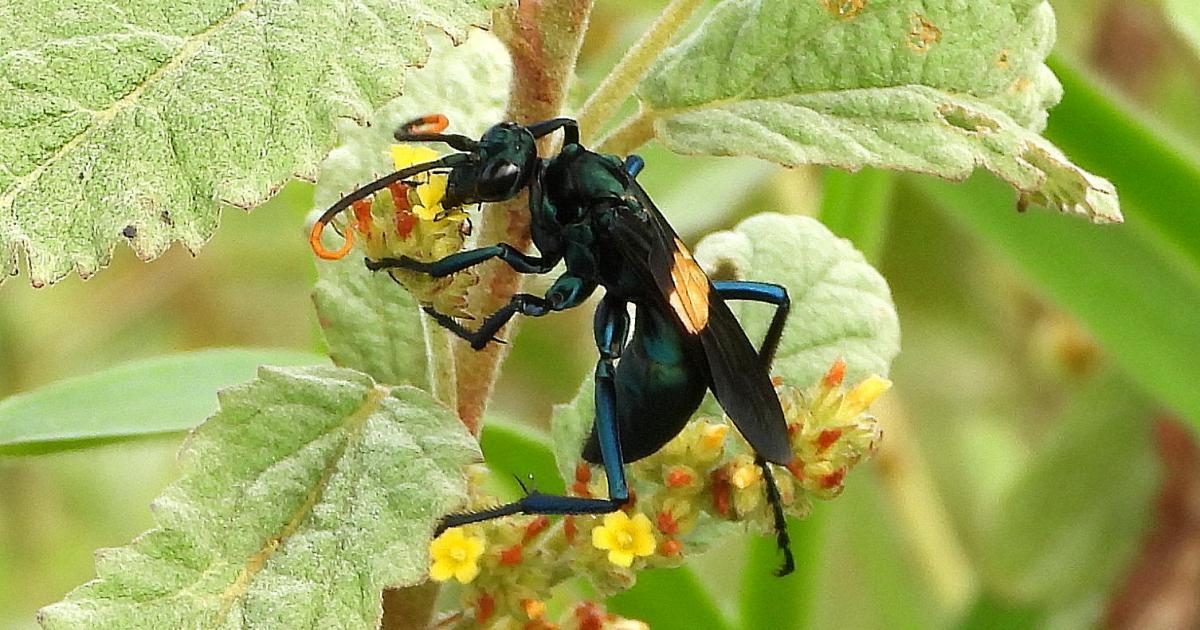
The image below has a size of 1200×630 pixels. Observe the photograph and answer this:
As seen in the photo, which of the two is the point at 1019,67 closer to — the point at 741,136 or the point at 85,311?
the point at 741,136

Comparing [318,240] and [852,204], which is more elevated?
[318,240]

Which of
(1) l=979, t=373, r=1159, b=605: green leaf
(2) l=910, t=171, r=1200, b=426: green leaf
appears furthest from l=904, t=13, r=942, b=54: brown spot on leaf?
(1) l=979, t=373, r=1159, b=605: green leaf

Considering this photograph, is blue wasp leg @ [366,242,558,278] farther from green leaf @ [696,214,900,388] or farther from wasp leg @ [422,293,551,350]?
green leaf @ [696,214,900,388]

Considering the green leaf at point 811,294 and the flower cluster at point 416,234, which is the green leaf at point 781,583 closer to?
the green leaf at point 811,294

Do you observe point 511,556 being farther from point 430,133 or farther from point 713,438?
point 430,133

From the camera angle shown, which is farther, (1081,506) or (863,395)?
(1081,506)

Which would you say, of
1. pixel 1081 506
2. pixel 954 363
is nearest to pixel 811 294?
pixel 1081 506

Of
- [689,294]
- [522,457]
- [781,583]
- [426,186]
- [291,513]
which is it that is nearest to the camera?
[291,513]
